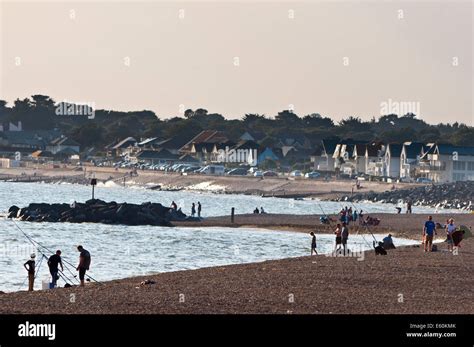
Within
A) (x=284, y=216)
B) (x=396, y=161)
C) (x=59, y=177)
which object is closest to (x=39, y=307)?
(x=284, y=216)

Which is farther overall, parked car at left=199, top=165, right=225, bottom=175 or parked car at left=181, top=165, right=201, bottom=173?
parked car at left=181, top=165, right=201, bottom=173

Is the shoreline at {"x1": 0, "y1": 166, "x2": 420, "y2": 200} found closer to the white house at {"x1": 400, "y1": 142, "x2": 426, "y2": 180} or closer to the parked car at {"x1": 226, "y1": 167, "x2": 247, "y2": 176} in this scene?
the parked car at {"x1": 226, "y1": 167, "x2": 247, "y2": 176}

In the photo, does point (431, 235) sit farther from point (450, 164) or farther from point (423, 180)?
point (450, 164)

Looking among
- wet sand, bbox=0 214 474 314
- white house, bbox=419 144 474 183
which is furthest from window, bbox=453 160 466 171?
wet sand, bbox=0 214 474 314

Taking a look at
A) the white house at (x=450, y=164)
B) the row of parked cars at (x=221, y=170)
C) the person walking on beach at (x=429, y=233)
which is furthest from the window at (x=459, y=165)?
the person walking on beach at (x=429, y=233)

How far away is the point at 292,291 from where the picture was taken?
25.4 metres

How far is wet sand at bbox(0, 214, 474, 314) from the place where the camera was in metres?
22.4

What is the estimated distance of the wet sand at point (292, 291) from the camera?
22422 millimetres

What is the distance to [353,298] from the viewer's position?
2412cm

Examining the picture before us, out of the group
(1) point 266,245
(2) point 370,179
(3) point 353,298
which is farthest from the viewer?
(2) point 370,179

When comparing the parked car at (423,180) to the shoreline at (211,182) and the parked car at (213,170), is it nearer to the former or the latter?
the shoreline at (211,182)

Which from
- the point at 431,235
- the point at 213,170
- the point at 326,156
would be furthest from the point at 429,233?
the point at 326,156
